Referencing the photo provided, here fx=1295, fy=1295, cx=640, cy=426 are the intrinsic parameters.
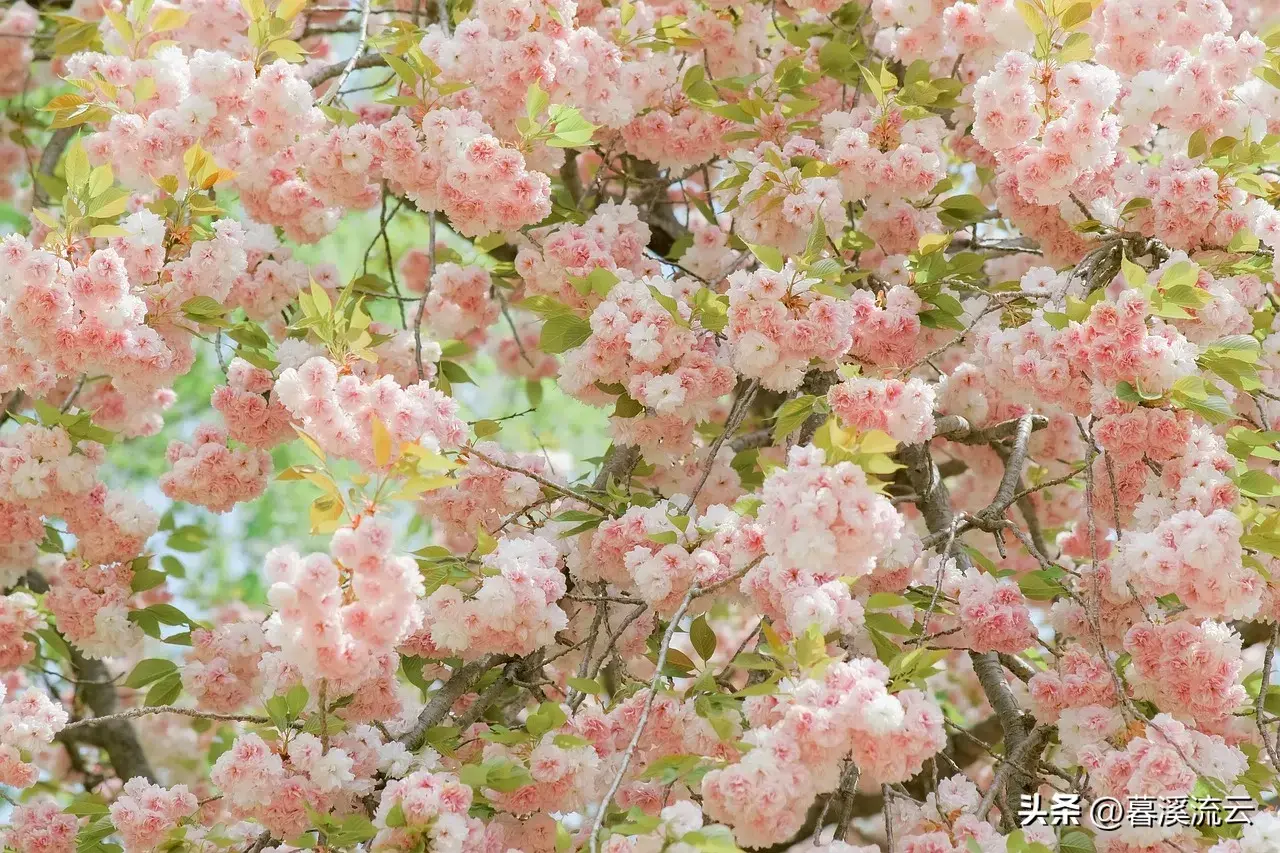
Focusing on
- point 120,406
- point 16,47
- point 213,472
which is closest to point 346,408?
point 213,472

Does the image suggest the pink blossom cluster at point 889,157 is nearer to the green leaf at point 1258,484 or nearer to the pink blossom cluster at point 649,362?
the pink blossom cluster at point 649,362

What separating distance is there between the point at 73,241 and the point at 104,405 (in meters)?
1.24

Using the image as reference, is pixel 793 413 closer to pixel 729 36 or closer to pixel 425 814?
pixel 425 814

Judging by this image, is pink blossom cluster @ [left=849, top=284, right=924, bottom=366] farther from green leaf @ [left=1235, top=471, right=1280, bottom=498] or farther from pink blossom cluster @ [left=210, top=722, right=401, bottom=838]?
pink blossom cluster @ [left=210, top=722, right=401, bottom=838]

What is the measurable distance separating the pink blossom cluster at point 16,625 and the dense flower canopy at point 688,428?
0.02 meters

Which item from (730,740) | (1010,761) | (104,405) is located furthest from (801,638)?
(104,405)

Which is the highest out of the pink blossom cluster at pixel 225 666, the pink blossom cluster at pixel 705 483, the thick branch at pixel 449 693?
the pink blossom cluster at pixel 705 483

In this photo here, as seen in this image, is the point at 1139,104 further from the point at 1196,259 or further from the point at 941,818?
the point at 941,818

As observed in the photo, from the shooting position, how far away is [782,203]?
8.75ft

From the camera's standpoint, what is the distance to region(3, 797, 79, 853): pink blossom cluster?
2592 millimetres

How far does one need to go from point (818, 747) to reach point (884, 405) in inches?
23.3

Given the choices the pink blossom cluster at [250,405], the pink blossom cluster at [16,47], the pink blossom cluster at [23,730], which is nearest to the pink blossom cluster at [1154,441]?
the pink blossom cluster at [250,405]

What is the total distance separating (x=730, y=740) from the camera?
188cm

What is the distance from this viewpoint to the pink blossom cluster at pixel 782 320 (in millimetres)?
2279
